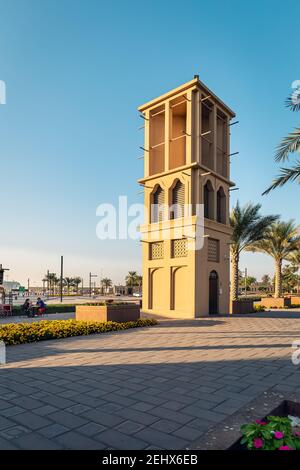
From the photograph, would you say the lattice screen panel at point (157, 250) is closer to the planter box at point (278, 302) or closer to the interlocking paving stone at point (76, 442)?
the planter box at point (278, 302)

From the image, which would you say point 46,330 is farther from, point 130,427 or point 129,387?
point 130,427

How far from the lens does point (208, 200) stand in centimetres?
2303

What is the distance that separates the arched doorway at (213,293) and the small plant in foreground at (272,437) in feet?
61.8

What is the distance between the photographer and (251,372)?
24.9 feet

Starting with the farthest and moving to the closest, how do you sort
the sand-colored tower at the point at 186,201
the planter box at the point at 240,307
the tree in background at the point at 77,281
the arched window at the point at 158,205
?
the tree in background at the point at 77,281, the planter box at the point at 240,307, the arched window at the point at 158,205, the sand-colored tower at the point at 186,201

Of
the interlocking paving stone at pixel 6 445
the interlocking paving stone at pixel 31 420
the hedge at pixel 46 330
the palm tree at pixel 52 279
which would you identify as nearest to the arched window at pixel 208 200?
the hedge at pixel 46 330

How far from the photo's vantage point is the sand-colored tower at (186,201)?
21250 millimetres

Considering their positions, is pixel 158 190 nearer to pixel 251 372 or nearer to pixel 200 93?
pixel 200 93

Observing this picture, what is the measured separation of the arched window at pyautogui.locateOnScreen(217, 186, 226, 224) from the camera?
2428 cm

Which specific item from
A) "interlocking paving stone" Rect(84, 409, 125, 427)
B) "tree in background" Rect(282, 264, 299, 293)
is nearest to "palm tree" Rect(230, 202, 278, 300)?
"interlocking paving stone" Rect(84, 409, 125, 427)

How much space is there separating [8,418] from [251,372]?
5.10 meters

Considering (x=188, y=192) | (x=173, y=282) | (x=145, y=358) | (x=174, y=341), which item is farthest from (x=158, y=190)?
(x=145, y=358)

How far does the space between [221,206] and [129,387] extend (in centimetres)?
1936

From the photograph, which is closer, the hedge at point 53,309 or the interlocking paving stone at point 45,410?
the interlocking paving stone at point 45,410
